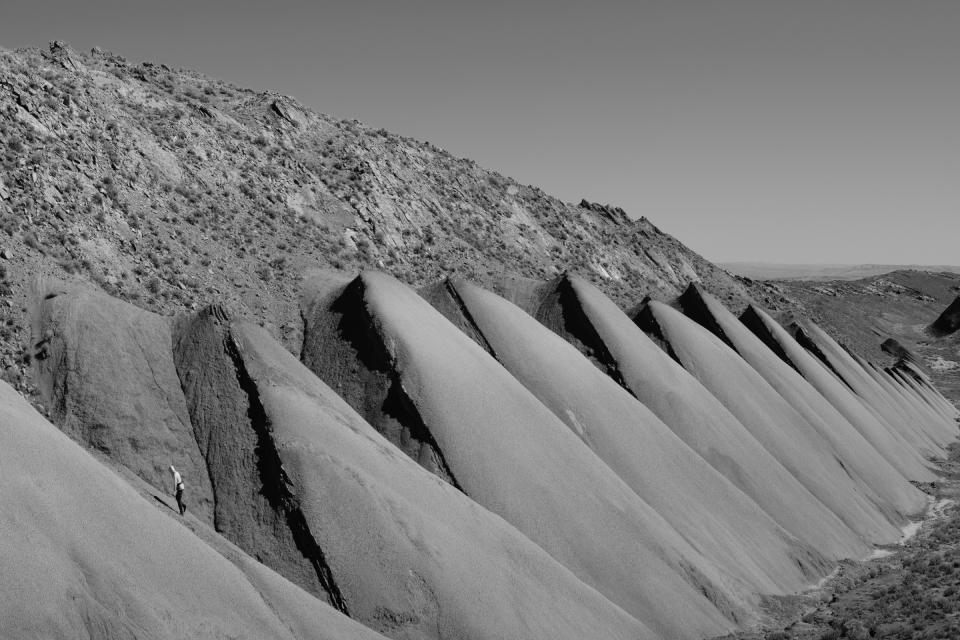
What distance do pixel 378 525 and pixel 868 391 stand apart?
1810 inches

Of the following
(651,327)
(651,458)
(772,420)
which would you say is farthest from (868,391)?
(651,458)

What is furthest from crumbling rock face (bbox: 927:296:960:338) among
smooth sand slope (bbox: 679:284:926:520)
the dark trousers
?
the dark trousers

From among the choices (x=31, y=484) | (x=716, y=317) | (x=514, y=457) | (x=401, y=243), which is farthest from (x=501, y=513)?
(x=716, y=317)

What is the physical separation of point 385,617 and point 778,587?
1366 cm

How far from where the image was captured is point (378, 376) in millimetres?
23031

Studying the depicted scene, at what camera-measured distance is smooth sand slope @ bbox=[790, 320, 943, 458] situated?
49.3 metres

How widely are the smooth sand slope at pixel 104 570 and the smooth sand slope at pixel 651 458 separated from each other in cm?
1262

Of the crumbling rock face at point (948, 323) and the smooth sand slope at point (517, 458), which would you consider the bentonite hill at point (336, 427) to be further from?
the crumbling rock face at point (948, 323)

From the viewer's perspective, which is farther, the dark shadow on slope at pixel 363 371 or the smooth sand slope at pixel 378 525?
the dark shadow on slope at pixel 363 371

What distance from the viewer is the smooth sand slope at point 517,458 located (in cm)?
2017

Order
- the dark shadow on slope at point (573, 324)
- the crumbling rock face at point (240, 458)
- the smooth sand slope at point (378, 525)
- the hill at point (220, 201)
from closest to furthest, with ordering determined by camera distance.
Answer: the smooth sand slope at point (378, 525) < the crumbling rock face at point (240, 458) < the hill at point (220, 201) < the dark shadow on slope at point (573, 324)

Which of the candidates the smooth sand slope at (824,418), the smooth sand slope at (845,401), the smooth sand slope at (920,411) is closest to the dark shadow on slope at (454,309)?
the smooth sand slope at (824,418)

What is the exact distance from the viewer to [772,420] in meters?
35.1

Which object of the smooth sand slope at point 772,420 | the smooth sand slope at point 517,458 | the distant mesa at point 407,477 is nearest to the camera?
the distant mesa at point 407,477
